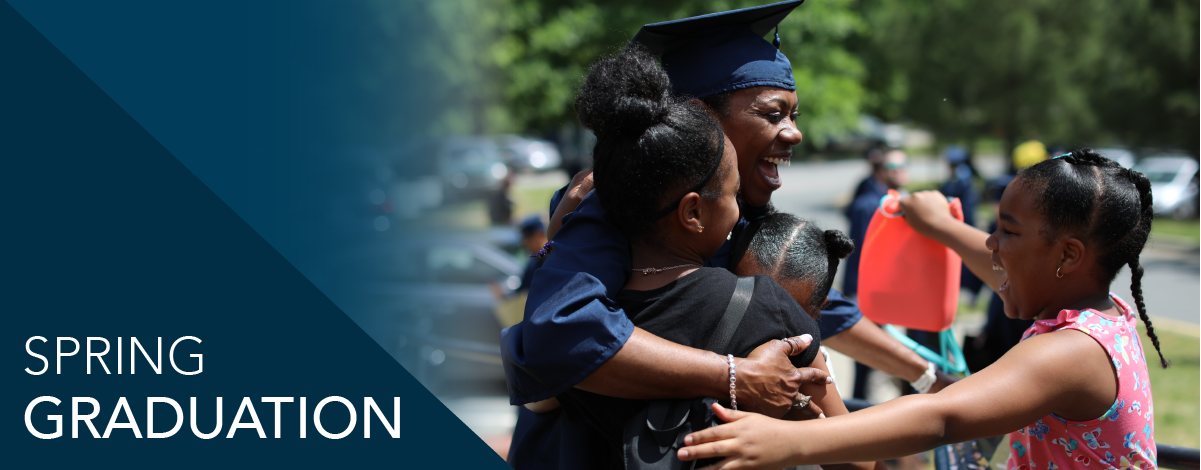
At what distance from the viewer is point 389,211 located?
477 inches

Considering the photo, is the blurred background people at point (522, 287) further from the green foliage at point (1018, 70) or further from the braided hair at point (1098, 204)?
the green foliage at point (1018, 70)

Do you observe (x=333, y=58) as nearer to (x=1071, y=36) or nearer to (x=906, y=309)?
(x=906, y=309)

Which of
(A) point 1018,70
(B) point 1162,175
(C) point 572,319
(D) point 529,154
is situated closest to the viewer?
(C) point 572,319

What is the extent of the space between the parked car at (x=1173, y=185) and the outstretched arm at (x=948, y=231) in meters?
17.8

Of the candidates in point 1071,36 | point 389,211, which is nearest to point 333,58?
point 389,211

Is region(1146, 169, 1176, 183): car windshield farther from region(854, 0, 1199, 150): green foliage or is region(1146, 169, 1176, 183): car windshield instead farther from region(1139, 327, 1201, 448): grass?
region(1139, 327, 1201, 448): grass

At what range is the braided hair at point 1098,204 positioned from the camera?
5.57ft

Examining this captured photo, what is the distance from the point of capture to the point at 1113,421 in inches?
66.3

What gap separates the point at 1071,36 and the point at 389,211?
20.4 metres

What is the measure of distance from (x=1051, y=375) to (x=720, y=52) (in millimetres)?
908

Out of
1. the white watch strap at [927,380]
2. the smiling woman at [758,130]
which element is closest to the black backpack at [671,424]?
the smiling woman at [758,130]

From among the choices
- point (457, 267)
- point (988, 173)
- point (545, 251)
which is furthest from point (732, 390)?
point (988, 173)

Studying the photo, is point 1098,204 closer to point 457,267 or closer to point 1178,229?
point 457,267

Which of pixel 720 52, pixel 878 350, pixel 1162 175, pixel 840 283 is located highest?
pixel 1162 175
